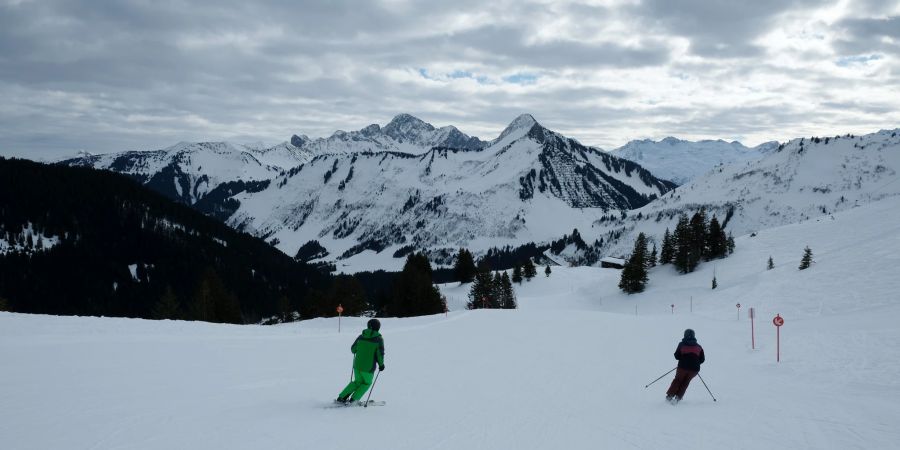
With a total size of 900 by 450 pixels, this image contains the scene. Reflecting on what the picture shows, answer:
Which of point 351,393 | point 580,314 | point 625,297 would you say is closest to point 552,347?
point 351,393

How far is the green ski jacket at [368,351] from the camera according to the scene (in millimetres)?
11031

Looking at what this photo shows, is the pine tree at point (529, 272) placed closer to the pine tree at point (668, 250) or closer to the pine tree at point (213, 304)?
the pine tree at point (668, 250)

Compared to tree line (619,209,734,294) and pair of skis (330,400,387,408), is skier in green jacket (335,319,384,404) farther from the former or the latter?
tree line (619,209,734,294)

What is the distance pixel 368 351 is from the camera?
11.1 m

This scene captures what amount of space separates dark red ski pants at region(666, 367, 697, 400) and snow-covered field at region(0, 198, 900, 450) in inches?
14.6

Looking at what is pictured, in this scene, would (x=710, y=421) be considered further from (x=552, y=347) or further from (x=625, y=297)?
(x=625, y=297)

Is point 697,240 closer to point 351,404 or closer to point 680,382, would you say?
point 680,382

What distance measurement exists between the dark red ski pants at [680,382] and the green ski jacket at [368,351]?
732 cm

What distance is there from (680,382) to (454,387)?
611 cm

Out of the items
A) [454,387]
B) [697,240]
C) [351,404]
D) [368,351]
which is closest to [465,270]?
[697,240]

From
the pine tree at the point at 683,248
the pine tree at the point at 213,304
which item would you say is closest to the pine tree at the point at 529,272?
the pine tree at the point at 683,248

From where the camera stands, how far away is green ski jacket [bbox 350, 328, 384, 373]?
36.2 feet

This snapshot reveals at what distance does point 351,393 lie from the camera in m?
11.4

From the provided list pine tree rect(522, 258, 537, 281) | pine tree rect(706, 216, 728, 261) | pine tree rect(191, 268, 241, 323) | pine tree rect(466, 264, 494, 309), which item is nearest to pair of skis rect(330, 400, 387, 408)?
pine tree rect(191, 268, 241, 323)
